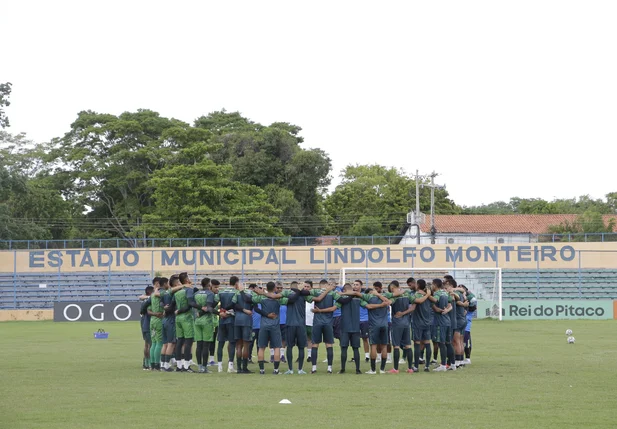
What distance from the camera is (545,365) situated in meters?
19.8

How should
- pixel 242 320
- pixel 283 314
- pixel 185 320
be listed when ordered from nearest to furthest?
pixel 242 320
pixel 185 320
pixel 283 314

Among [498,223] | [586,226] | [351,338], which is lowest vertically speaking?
[351,338]

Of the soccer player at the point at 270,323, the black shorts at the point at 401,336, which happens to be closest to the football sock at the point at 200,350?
the soccer player at the point at 270,323

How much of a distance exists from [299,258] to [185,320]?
34438 millimetres

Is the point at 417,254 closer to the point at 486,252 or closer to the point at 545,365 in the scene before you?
the point at 486,252

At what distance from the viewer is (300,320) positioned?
18500mm

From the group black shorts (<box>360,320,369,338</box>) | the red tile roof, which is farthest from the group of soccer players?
the red tile roof

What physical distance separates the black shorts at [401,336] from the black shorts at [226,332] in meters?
3.33

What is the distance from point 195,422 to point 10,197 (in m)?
59.4

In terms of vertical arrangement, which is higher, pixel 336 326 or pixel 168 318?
pixel 168 318

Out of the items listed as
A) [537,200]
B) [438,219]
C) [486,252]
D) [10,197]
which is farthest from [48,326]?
[537,200]

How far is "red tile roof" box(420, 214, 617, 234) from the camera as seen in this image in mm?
77875

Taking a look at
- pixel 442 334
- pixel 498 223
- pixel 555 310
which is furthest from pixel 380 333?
pixel 498 223

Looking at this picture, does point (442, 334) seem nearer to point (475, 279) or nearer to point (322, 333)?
point (322, 333)
